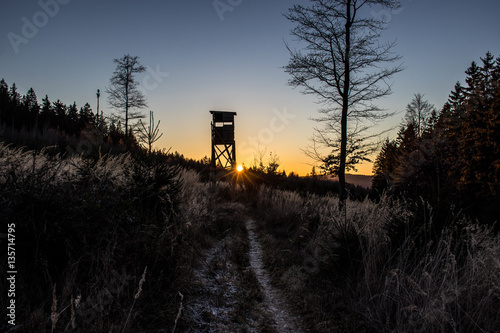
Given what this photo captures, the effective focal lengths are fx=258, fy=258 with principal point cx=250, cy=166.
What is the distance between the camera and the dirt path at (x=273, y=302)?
3252mm

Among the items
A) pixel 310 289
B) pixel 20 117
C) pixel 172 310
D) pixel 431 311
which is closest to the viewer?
pixel 431 311

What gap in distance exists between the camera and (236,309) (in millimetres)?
3438

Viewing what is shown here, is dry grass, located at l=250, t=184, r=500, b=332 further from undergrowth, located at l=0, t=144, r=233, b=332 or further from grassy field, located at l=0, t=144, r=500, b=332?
undergrowth, located at l=0, t=144, r=233, b=332

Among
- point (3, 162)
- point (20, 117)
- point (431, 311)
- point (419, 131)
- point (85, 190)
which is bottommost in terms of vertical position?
point (431, 311)

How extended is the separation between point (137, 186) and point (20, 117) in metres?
48.4

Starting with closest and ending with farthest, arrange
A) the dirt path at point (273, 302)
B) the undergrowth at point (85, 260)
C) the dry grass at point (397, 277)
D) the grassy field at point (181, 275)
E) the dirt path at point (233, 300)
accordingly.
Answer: the undergrowth at point (85, 260) < the grassy field at point (181, 275) < the dry grass at point (397, 277) < the dirt path at point (233, 300) < the dirt path at point (273, 302)

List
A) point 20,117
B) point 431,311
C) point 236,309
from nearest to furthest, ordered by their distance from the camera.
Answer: point 431,311
point 236,309
point 20,117

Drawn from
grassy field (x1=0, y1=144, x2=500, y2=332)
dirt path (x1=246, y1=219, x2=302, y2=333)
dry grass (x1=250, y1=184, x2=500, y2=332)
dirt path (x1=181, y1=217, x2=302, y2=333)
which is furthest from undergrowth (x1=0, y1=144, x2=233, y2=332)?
dry grass (x1=250, y1=184, x2=500, y2=332)

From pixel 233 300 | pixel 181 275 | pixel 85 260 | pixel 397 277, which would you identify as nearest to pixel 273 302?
pixel 233 300

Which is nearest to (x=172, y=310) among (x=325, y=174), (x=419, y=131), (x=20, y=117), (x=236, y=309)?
(x=236, y=309)

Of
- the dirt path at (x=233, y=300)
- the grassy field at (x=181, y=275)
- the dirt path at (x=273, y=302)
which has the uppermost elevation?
the grassy field at (x=181, y=275)

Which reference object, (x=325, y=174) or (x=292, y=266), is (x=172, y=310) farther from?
(x=325, y=174)

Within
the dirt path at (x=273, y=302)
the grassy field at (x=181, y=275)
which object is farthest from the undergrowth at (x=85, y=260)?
the dirt path at (x=273, y=302)

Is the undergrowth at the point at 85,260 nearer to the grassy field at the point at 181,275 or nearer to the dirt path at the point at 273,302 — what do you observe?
the grassy field at the point at 181,275
